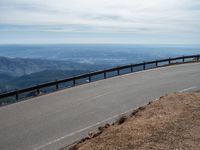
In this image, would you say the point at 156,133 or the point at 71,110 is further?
the point at 71,110

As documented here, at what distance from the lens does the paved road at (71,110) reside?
1068 centimetres

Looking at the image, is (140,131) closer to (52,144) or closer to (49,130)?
(52,144)

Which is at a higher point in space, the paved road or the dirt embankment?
the dirt embankment

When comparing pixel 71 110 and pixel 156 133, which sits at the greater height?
pixel 156 133

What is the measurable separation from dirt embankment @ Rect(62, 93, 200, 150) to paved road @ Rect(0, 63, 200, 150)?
5.71ft

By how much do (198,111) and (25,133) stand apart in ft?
19.1

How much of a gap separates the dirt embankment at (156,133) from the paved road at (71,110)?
1.74 metres

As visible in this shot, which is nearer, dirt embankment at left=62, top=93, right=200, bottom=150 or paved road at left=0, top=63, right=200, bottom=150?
dirt embankment at left=62, top=93, right=200, bottom=150

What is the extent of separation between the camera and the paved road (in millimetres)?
10676

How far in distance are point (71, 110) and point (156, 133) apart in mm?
6884

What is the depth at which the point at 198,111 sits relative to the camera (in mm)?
10617

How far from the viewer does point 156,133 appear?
8.42m

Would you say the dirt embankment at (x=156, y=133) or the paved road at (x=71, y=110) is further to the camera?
the paved road at (x=71, y=110)

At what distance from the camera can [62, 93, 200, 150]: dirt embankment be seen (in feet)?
24.7
